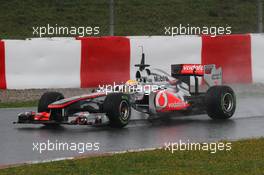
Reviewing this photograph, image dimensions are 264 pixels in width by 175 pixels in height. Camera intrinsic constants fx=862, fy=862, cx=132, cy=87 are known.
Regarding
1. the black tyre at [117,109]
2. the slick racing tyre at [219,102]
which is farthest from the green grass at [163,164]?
the slick racing tyre at [219,102]

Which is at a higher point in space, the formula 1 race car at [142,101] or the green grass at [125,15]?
the green grass at [125,15]

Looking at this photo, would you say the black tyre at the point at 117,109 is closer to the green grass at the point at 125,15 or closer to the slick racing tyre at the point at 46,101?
the slick racing tyre at the point at 46,101

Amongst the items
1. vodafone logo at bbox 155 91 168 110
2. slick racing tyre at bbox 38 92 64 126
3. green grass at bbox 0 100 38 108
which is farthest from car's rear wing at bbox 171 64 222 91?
green grass at bbox 0 100 38 108

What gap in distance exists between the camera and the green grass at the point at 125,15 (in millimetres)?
20547

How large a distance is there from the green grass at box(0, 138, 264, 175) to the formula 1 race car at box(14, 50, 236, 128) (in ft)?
7.41

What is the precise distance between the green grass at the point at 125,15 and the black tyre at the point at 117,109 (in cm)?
832

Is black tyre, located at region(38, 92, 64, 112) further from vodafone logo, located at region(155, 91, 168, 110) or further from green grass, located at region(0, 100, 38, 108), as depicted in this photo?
green grass, located at region(0, 100, 38, 108)

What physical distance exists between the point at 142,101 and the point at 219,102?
1.21 m

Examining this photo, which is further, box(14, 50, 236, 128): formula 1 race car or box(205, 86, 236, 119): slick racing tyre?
box(205, 86, 236, 119): slick racing tyre

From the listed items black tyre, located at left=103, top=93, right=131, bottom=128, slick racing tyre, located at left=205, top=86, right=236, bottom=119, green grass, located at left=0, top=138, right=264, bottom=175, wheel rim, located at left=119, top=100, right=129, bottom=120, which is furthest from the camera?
slick racing tyre, located at left=205, top=86, right=236, bottom=119

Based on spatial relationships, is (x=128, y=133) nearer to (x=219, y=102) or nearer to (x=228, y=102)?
(x=219, y=102)

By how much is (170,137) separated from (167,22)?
10.5 meters

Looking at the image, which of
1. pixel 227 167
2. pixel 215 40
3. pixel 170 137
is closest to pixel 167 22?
pixel 215 40

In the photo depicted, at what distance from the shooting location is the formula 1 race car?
1162cm
